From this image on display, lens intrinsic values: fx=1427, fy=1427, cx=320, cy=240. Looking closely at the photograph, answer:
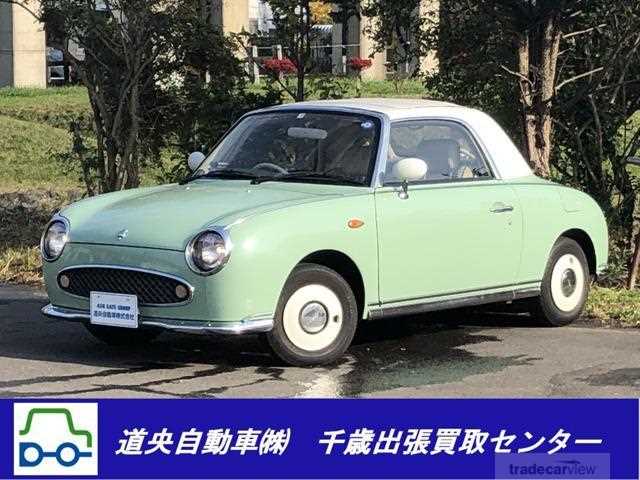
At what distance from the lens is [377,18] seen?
13.8 m

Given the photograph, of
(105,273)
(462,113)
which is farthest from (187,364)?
(462,113)

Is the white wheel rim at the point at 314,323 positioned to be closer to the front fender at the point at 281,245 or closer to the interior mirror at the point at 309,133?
the front fender at the point at 281,245

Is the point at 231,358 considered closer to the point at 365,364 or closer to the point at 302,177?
the point at 365,364

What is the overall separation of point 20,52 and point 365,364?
3122 cm

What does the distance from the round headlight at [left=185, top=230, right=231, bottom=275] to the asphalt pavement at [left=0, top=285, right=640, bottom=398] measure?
649mm

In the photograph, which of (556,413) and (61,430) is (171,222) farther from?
(556,413)

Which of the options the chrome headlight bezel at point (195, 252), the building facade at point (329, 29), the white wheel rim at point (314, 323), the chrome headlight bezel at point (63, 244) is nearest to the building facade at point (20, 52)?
the building facade at point (329, 29)

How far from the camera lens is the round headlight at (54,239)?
337 inches

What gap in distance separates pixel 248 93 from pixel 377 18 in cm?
146

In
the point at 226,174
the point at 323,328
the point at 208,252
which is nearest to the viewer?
the point at 208,252

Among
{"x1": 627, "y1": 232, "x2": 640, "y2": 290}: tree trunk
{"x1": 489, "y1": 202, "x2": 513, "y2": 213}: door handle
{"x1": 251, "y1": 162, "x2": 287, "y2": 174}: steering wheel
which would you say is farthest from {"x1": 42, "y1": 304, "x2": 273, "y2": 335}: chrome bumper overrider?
{"x1": 627, "y1": 232, "x2": 640, "y2": 290}: tree trunk

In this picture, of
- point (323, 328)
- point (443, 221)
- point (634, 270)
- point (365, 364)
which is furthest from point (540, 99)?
point (323, 328)

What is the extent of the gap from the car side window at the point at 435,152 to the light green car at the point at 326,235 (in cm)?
1

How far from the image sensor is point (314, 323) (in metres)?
8.27
